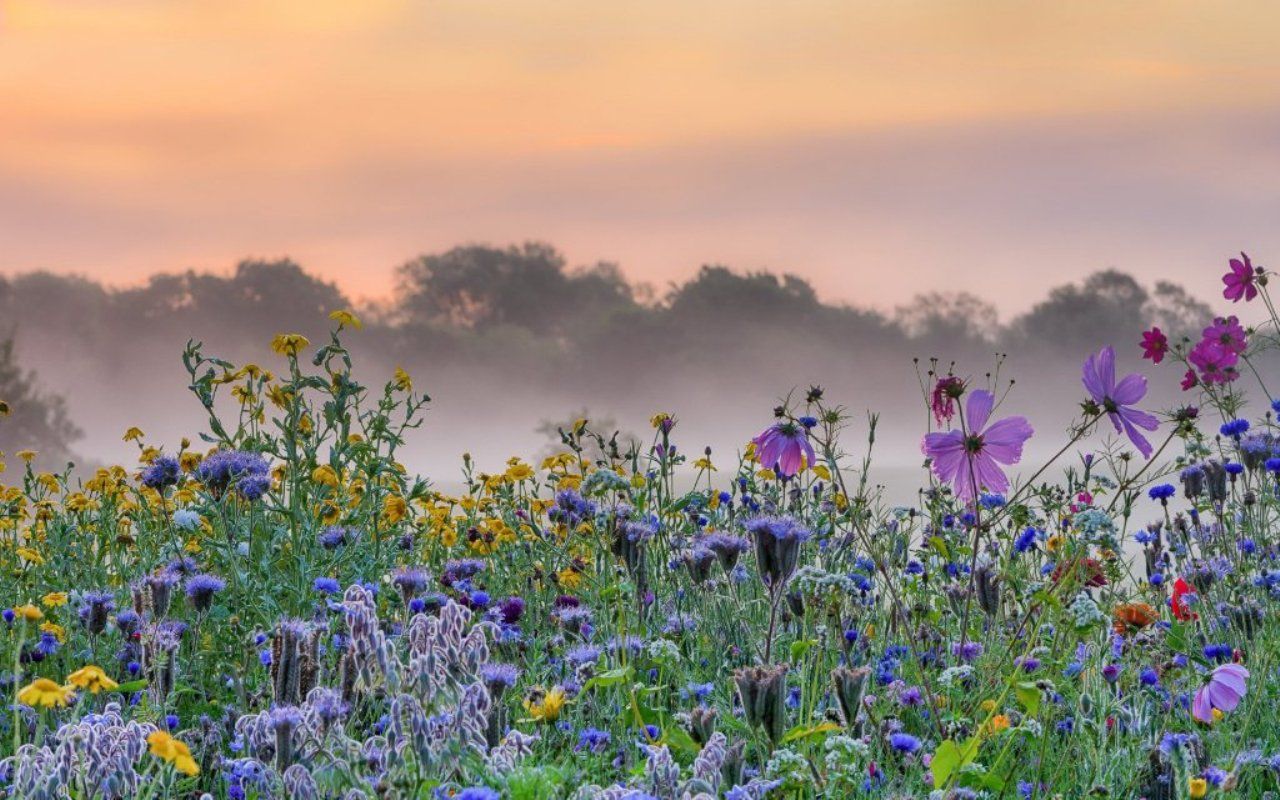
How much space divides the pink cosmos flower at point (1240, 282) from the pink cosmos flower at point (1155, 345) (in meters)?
0.50

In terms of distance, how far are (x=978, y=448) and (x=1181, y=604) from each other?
3.50 meters

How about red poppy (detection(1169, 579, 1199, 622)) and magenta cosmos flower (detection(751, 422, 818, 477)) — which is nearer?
magenta cosmos flower (detection(751, 422, 818, 477))

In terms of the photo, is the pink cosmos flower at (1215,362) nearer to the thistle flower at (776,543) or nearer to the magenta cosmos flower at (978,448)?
the magenta cosmos flower at (978,448)

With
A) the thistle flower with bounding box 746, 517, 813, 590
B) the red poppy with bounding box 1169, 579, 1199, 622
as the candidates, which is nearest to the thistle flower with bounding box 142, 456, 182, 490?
the thistle flower with bounding box 746, 517, 813, 590

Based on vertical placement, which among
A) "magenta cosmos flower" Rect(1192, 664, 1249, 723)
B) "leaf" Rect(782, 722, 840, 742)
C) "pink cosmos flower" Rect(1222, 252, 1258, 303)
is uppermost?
"pink cosmos flower" Rect(1222, 252, 1258, 303)

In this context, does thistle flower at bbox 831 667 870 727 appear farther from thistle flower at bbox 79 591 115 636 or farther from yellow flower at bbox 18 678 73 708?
thistle flower at bbox 79 591 115 636

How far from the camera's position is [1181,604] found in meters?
6.84

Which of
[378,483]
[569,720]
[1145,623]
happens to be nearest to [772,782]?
[569,720]

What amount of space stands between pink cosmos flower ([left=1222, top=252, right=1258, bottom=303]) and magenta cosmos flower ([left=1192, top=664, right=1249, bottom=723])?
5410 millimetres

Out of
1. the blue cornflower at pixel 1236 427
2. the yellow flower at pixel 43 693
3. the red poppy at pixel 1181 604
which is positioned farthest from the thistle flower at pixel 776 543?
the blue cornflower at pixel 1236 427

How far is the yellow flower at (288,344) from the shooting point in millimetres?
6980

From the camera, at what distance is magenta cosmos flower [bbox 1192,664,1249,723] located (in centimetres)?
389

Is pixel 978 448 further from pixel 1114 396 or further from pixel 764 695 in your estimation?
pixel 764 695

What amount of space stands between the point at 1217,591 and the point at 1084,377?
443cm
